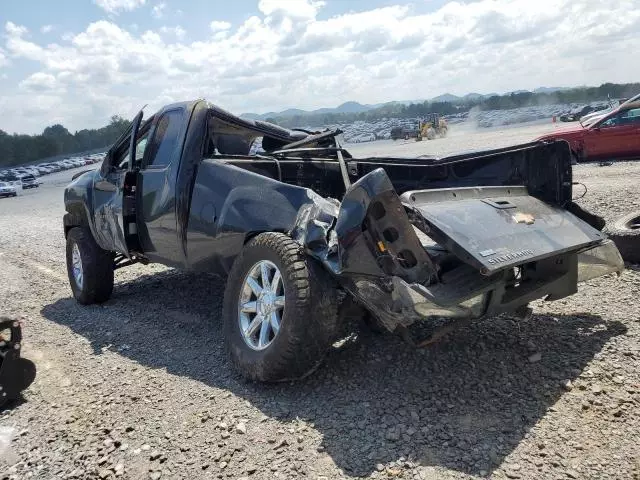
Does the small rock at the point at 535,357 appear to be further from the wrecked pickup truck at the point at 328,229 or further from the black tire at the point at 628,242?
the black tire at the point at 628,242

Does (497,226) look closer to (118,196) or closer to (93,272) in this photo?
(118,196)

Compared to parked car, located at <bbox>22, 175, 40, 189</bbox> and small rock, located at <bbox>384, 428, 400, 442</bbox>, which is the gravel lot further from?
parked car, located at <bbox>22, 175, 40, 189</bbox>

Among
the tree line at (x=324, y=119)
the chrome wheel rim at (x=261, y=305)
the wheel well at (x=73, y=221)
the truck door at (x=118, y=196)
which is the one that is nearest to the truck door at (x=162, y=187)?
the truck door at (x=118, y=196)

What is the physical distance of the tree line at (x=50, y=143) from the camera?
93062 millimetres

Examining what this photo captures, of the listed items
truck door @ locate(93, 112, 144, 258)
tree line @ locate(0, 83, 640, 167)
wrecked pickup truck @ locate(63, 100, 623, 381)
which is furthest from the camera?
tree line @ locate(0, 83, 640, 167)

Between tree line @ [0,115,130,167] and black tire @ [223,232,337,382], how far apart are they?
8734 centimetres

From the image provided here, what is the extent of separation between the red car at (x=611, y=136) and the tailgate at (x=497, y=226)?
1066 centimetres

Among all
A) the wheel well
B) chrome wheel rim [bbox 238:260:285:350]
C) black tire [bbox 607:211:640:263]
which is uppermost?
the wheel well

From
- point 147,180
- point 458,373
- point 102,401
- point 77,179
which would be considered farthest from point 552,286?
point 77,179

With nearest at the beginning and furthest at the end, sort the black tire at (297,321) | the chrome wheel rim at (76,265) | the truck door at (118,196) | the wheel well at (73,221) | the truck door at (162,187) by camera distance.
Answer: the black tire at (297,321) < the truck door at (162,187) < the truck door at (118,196) < the chrome wheel rim at (76,265) < the wheel well at (73,221)

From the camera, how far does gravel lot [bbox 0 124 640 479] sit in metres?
2.86

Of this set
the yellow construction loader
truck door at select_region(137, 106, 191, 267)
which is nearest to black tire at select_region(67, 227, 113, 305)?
truck door at select_region(137, 106, 191, 267)

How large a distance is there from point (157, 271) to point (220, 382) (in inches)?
167

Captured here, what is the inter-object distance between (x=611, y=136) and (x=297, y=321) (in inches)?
521
